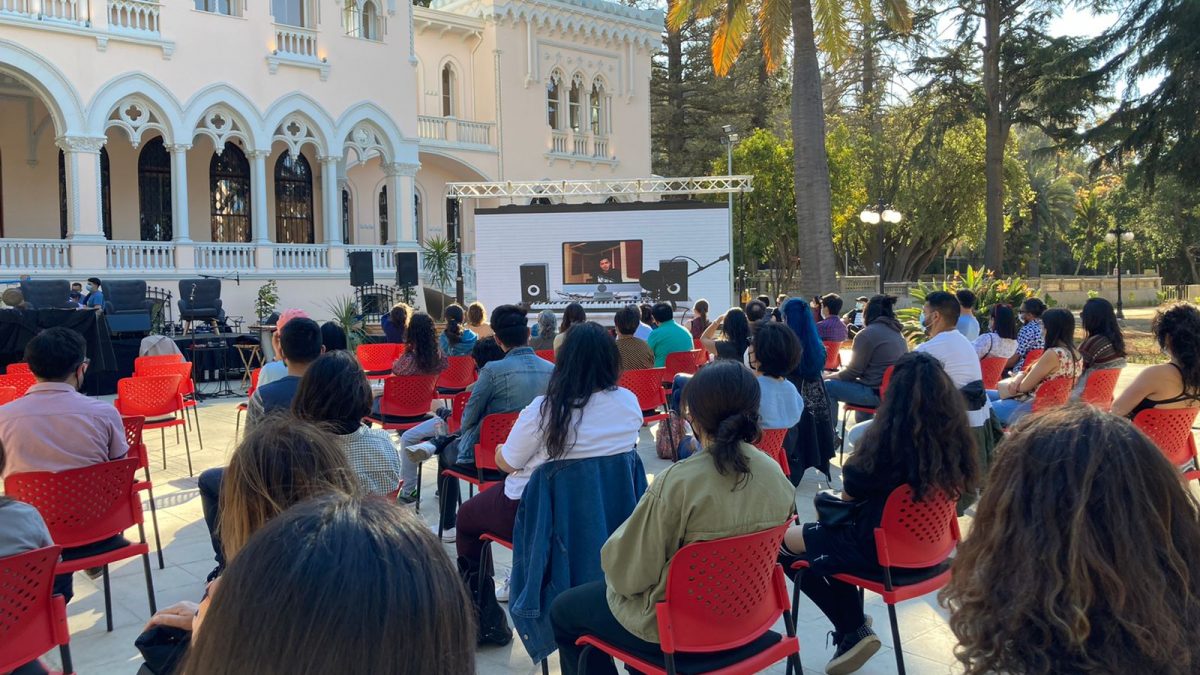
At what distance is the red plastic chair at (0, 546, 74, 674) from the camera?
2.85 metres

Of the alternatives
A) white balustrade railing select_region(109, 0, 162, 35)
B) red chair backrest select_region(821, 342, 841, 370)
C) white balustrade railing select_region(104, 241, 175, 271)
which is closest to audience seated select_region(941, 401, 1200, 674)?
red chair backrest select_region(821, 342, 841, 370)

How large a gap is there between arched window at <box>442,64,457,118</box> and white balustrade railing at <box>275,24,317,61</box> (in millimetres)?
5099

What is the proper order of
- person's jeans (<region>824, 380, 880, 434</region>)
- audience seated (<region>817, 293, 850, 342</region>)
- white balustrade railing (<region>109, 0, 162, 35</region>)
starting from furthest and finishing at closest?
1. white balustrade railing (<region>109, 0, 162, 35</region>)
2. audience seated (<region>817, 293, 850, 342</region>)
3. person's jeans (<region>824, 380, 880, 434</region>)

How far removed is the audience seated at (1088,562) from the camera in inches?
59.4

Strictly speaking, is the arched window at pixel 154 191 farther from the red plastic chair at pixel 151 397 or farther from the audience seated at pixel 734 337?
the audience seated at pixel 734 337

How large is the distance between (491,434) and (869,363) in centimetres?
375

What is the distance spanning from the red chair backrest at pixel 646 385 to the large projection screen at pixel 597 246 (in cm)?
1166

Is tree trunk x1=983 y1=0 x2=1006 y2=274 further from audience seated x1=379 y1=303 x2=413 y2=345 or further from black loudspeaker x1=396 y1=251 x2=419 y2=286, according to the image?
audience seated x1=379 y1=303 x2=413 y2=345

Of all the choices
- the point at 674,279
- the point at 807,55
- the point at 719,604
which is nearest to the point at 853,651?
the point at 719,604

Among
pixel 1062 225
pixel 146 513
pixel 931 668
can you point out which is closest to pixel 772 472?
pixel 931 668

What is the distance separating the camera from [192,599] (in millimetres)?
4934

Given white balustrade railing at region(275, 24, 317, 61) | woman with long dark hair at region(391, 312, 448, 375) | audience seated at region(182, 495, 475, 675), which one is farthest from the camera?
white balustrade railing at region(275, 24, 317, 61)

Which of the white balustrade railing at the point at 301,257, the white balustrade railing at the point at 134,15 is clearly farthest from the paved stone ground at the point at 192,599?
the white balustrade railing at the point at 134,15

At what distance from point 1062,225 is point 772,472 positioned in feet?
187
